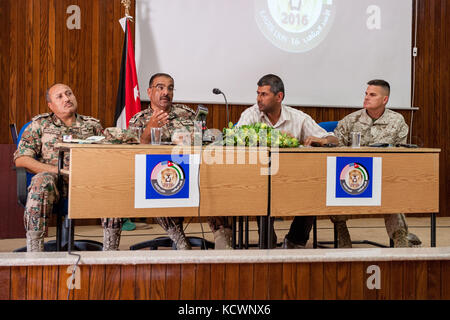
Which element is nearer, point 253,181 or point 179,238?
point 253,181

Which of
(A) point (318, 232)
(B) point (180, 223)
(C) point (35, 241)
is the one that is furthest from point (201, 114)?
(A) point (318, 232)

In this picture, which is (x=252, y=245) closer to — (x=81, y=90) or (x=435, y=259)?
(x=435, y=259)

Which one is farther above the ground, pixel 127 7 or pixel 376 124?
pixel 127 7

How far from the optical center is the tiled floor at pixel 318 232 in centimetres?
336

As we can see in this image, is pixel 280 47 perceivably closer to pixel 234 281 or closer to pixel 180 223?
pixel 180 223

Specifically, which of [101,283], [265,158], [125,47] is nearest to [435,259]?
[265,158]

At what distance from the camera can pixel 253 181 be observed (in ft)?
7.03

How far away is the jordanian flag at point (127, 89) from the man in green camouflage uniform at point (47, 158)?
926 mm

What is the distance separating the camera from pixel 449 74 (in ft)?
16.3

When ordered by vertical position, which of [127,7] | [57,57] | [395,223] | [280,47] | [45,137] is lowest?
[395,223]

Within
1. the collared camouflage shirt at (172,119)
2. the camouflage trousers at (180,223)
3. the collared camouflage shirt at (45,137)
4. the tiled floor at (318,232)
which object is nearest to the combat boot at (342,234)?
the tiled floor at (318,232)

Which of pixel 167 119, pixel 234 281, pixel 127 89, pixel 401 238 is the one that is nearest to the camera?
pixel 234 281

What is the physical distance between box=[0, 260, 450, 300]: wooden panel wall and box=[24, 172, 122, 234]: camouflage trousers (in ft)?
2.37

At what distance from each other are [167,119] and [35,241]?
45.5 inches
